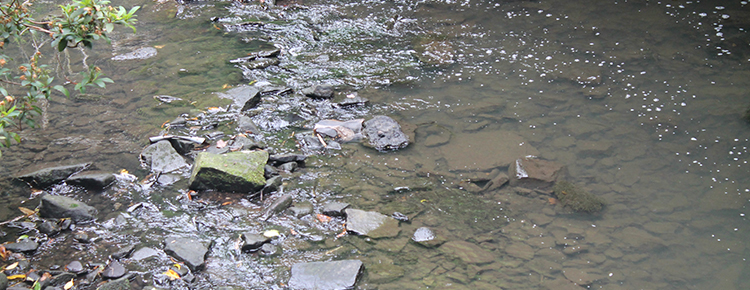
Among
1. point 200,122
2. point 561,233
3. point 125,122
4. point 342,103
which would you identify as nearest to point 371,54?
point 342,103

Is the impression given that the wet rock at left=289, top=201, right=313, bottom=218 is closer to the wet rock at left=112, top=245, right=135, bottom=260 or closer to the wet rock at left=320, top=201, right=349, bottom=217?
the wet rock at left=320, top=201, right=349, bottom=217

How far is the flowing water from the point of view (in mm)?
3225

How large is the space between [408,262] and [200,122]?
286 centimetres

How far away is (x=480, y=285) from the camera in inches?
118

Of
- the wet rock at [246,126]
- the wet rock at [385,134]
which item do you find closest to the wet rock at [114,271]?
the wet rock at [246,126]

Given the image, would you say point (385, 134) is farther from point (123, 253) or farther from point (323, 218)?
point (123, 253)

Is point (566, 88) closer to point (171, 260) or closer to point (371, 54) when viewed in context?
point (371, 54)

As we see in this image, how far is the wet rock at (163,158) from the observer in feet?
12.8

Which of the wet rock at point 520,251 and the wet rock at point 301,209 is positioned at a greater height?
the wet rock at point 301,209

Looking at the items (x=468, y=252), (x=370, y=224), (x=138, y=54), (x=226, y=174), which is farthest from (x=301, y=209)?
(x=138, y=54)

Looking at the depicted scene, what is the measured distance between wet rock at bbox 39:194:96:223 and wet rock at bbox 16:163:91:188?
402mm

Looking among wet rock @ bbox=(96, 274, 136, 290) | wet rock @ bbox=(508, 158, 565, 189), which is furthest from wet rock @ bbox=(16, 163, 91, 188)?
wet rock @ bbox=(508, 158, 565, 189)

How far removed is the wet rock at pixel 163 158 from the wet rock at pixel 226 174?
0.37 meters

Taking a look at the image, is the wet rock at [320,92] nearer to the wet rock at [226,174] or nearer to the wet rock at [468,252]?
the wet rock at [226,174]
